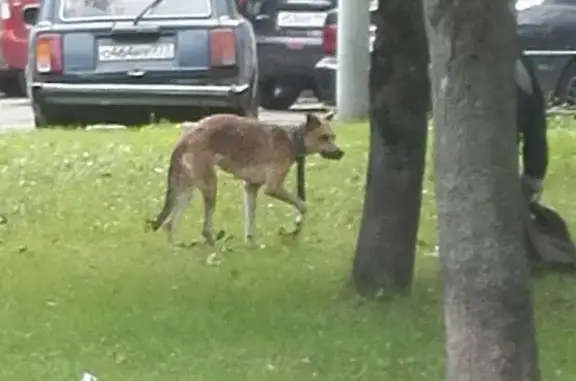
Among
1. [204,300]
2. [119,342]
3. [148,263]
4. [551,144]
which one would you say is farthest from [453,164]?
[551,144]

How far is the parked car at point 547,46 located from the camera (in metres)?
17.5

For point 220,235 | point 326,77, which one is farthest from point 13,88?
point 220,235

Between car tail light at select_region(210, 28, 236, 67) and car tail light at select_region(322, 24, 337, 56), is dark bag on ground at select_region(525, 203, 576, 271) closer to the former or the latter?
car tail light at select_region(210, 28, 236, 67)

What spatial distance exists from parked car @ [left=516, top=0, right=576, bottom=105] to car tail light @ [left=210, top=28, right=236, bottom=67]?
4483mm

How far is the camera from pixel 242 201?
414 inches

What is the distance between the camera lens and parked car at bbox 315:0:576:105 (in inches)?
690

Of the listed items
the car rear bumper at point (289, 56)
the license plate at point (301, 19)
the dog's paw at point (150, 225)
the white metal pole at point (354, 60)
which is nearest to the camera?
the dog's paw at point (150, 225)

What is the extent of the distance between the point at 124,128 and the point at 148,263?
20.1ft

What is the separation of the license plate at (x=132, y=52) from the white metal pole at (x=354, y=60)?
2.35 meters

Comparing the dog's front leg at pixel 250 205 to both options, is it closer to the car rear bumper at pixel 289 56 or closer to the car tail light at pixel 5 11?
the car rear bumper at pixel 289 56

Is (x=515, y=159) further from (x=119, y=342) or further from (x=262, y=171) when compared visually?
(x=262, y=171)

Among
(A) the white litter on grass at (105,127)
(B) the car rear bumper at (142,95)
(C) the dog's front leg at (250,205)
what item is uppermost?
(C) the dog's front leg at (250,205)

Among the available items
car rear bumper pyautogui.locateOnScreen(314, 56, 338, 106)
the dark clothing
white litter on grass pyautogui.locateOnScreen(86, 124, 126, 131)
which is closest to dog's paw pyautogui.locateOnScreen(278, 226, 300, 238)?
the dark clothing

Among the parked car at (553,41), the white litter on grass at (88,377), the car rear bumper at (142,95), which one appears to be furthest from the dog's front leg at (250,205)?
the parked car at (553,41)
